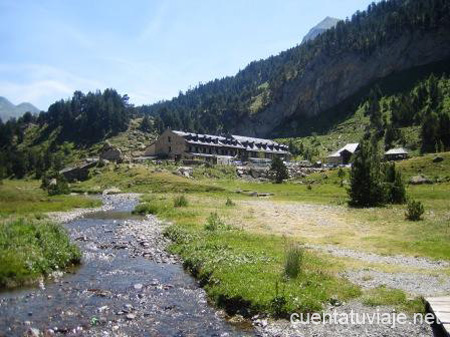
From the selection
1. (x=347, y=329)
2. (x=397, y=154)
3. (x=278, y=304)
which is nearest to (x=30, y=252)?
(x=278, y=304)

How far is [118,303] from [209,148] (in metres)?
141

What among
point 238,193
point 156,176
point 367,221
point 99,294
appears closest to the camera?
point 99,294

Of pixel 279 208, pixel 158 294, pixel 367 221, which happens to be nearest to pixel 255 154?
pixel 279 208

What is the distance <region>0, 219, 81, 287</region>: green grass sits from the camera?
20.9 metres

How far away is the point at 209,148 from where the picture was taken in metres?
158

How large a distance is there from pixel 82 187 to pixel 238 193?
40.7 m

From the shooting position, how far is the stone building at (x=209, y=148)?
5876 inches

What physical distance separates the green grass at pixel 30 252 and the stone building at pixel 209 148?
116522mm

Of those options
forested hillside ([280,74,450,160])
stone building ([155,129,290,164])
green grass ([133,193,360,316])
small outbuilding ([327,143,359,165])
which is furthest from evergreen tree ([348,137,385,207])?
stone building ([155,129,290,164])

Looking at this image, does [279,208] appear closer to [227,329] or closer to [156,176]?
[227,329]

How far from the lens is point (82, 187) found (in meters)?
101

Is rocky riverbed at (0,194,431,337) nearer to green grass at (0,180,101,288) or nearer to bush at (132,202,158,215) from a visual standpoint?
green grass at (0,180,101,288)

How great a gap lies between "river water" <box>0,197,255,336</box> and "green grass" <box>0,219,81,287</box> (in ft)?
3.20

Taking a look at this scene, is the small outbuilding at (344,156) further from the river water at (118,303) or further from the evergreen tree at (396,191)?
the river water at (118,303)
